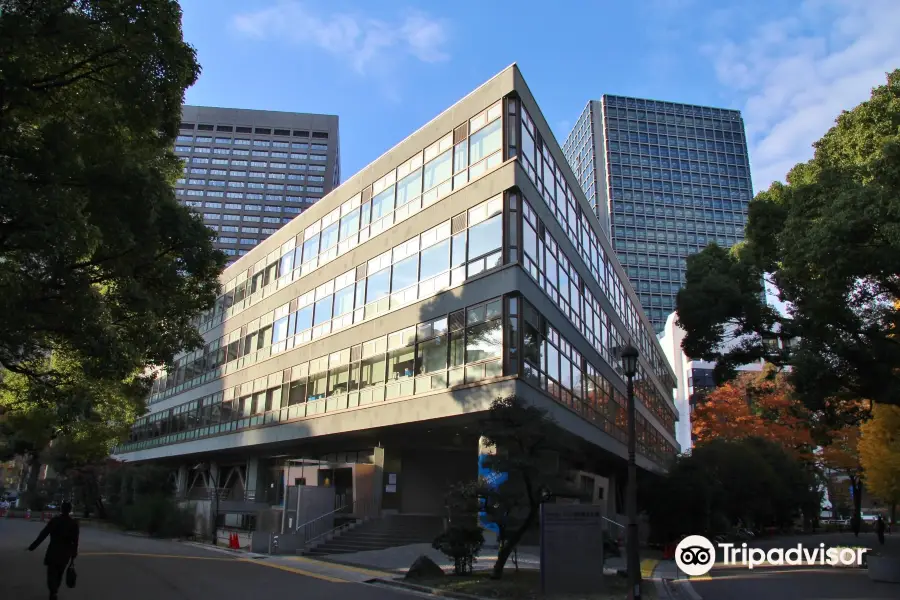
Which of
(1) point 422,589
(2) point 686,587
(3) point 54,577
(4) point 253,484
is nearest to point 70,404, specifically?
(3) point 54,577

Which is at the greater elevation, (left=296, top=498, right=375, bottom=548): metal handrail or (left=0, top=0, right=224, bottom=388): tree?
(left=0, top=0, right=224, bottom=388): tree

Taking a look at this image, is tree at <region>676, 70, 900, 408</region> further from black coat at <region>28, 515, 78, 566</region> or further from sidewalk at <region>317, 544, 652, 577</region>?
black coat at <region>28, 515, 78, 566</region>

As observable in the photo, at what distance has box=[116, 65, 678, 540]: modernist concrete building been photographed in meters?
22.1

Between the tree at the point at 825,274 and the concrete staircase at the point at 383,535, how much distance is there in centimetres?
1205

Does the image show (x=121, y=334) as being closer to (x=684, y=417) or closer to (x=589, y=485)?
(x=589, y=485)

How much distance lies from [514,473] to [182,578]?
7768 mm

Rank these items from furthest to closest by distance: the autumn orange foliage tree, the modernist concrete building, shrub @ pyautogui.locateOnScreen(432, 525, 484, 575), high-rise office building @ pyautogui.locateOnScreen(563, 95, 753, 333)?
high-rise office building @ pyautogui.locateOnScreen(563, 95, 753, 333) → the autumn orange foliage tree → the modernist concrete building → shrub @ pyautogui.locateOnScreen(432, 525, 484, 575)

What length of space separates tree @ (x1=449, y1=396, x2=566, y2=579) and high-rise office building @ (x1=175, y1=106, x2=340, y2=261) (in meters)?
123

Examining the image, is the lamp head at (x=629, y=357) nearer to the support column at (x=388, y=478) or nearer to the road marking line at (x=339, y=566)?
the road marking line at (x=339, y=566)

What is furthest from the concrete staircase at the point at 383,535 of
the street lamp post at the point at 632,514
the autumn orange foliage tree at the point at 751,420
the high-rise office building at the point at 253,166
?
the high-rise office building at the point at 253,166

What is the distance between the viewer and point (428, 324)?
23781 mm

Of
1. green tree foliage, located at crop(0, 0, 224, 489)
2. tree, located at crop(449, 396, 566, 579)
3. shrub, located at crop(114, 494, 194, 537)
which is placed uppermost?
green tree foliage, located at crop(0, 0, 224, 489)

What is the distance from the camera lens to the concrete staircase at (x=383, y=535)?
22.6 m

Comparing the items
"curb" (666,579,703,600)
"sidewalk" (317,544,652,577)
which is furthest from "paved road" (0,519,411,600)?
"curb" (666,579,703,600)
